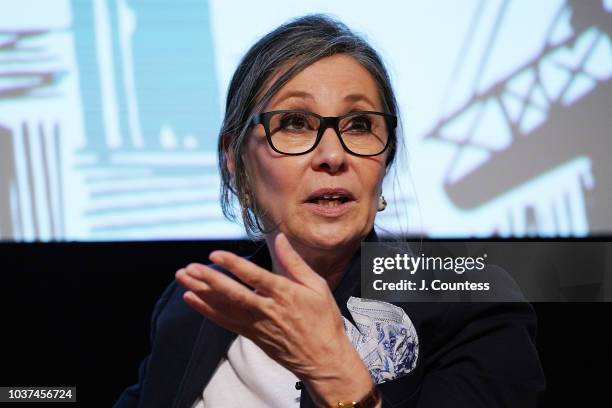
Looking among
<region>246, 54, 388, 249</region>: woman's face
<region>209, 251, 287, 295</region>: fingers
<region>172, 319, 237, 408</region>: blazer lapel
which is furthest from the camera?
<region>172, 319, 237, 408</region>: blazer lapel

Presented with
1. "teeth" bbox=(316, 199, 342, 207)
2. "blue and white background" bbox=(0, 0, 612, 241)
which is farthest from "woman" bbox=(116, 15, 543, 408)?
"blue and white background" bbox=(0, 0, 612, 241)

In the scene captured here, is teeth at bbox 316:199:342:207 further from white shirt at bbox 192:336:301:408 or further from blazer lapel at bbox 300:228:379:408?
white shirt at bbox 192:336:301:408

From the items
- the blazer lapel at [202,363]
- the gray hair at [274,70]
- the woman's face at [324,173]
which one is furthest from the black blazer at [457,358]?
the gray hair at [274,70]

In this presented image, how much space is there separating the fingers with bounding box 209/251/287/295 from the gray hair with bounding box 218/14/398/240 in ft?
1.41

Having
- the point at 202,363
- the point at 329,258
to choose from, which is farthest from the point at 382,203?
the point at 202,363

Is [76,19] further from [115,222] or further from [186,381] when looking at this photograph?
[186,381]

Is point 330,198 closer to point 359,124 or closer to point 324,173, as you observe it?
point 324,173

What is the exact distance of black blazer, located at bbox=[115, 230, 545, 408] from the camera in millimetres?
1101

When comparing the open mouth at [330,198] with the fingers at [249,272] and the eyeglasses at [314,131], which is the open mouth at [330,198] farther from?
the fingers at [249,272]

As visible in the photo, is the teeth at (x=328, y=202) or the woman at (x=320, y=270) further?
the teeth at (x=328, y=202)

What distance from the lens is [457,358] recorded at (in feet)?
3.79

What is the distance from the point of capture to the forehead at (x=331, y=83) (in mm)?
1247

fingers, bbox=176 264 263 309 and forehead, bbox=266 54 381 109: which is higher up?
forehead, bbox=266 54 381 109

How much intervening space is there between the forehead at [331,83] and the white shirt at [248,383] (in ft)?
1.47
